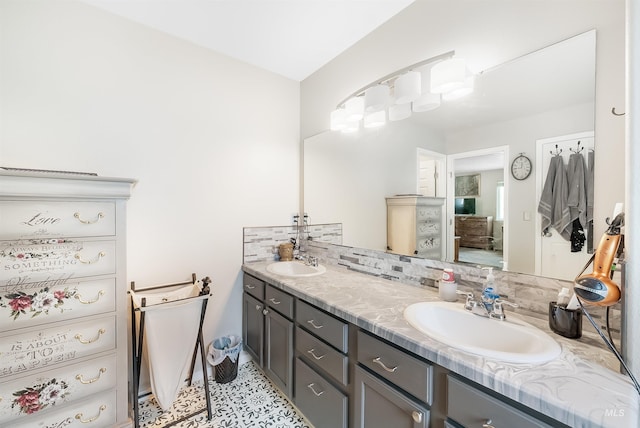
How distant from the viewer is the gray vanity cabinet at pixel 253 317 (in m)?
2.00

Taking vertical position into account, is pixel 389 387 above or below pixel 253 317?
above

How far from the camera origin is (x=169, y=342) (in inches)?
62.9

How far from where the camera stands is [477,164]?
1.42 metres

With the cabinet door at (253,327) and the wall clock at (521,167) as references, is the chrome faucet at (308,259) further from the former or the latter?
the wall clock at (521,167)

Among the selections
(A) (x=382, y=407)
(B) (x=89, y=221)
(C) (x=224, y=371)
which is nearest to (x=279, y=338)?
(C) (x=224, y=371)

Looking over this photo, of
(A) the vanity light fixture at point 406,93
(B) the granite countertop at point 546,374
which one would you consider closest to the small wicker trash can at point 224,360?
(B) the granite countertop at point 546,374

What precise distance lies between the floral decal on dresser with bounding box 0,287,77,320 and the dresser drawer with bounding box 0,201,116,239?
0.91 feet

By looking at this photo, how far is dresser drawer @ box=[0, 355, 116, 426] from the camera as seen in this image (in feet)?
3.97

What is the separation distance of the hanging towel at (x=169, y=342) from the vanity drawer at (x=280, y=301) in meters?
0.47

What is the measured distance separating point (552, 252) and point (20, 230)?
8.05ft

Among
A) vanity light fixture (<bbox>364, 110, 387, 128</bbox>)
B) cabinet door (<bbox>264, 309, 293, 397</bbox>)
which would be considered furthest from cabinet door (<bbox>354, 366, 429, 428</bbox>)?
vanity light fixture (<bbox>364, 110, 387, 128</bbox>)

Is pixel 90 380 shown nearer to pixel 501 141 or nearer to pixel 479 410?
pixel 479 410

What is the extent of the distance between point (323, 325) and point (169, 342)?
979mm

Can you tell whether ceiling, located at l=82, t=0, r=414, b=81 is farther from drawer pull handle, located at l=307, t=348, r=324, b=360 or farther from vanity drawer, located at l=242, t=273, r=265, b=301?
drawer pull handle, located at l=307, t=348, r=324, b=360
